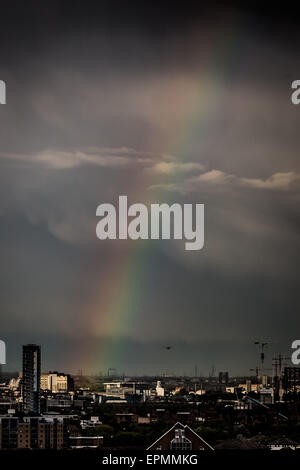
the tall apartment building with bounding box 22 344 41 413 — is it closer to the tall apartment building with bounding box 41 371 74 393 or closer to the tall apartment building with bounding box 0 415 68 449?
the tall apartment building with bounding box 41 371 74 393

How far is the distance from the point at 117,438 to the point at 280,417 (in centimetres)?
381

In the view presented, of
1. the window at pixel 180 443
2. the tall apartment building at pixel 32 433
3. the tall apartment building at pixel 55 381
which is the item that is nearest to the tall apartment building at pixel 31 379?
the tall apartment building at pixel 55 381

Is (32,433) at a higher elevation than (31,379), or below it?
below

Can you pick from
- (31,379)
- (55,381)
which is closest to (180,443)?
(31,379)

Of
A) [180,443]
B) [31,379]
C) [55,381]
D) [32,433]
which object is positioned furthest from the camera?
[55,381]

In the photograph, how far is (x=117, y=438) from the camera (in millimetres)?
10453

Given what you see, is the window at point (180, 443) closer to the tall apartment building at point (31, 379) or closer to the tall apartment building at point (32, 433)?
the tall apartment building at point (32, 433)

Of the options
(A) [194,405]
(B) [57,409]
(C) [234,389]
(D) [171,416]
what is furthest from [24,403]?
(C) [234,389]

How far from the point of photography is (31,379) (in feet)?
40.1

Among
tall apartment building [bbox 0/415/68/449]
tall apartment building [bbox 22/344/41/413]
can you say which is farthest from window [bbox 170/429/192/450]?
tall apartment building [bbox 22/344/41/413]

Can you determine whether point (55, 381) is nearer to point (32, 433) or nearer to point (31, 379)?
point (31, 379)

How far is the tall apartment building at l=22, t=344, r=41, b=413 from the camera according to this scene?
36.7 feet

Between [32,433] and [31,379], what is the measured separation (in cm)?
283

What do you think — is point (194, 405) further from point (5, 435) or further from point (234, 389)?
point (5, 435)
